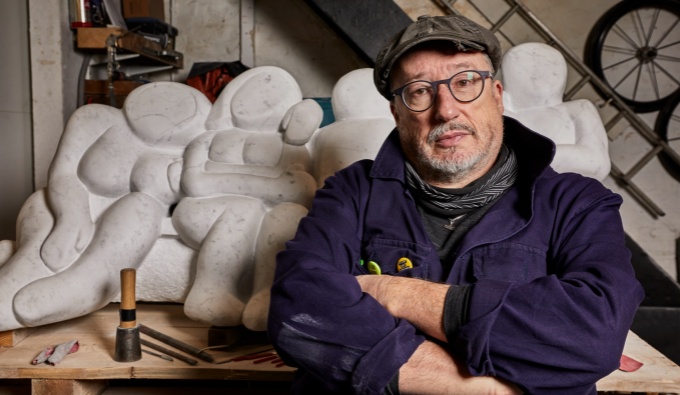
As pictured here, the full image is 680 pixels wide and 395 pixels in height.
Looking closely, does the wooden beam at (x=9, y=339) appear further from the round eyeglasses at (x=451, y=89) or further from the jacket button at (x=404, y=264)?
the round eyeglasses at (x=451, y=89)

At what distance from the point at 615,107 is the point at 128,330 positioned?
12.1 feet

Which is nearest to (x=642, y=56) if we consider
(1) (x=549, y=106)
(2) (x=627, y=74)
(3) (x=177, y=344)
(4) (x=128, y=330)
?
(2) (x=627, y=74)

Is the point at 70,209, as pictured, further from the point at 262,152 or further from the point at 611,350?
the point at 611,350

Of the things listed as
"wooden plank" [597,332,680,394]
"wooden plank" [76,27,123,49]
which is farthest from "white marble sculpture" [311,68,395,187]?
"wooden plank" [76,27,123,49]

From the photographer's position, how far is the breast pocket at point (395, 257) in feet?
5.06

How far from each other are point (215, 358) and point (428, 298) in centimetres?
88

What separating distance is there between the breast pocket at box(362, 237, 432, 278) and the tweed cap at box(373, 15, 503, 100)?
437 millimetres

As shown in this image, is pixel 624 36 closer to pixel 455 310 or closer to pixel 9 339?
pixel 455 310

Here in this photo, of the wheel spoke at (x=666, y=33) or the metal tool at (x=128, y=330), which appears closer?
the metal tool at (x=128, y=330)

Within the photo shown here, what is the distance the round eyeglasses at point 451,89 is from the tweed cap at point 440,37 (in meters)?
0.07

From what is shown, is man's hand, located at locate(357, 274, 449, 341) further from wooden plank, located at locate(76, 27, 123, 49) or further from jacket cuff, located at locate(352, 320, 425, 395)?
wooden plank, located at locate(76, 27, 123, 49)

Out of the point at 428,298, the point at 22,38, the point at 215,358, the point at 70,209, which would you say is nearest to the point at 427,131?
the point at 428,298

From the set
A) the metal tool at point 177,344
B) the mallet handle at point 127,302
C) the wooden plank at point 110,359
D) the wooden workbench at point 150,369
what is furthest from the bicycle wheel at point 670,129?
the mallet handle at point 127,302

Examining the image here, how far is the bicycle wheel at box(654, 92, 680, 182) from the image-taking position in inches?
174
